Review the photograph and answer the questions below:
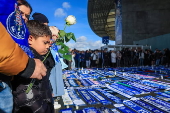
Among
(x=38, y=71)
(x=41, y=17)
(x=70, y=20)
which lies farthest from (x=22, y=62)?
(x=41, y=17)

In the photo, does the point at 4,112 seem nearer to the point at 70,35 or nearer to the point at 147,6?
the point at 70,35

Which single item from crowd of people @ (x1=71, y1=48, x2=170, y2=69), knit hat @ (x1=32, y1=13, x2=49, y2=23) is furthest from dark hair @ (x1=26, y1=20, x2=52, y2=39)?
crowd of people @ (x1=71, y1=48, x2=170, y2=69)

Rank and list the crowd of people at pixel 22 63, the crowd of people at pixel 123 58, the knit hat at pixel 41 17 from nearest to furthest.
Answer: the crowd of people at pixel 22 63 → the knit hat at pixel 41 17 → the crowd of people at pixel 123 58

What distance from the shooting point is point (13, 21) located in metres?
1.11

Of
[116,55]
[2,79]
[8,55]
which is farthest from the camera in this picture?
[116,55]

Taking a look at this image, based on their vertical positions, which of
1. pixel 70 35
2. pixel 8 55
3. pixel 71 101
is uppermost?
pixel 70 35

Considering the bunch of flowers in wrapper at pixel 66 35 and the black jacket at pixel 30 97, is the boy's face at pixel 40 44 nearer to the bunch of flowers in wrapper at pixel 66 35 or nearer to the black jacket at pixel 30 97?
the bunch of flowers in wrapper at pixel 66 35

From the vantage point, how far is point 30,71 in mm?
1040

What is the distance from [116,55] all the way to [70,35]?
12.7m

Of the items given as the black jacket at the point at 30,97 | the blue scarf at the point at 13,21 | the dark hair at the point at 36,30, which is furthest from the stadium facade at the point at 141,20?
the blue scarf at the point at 13,21

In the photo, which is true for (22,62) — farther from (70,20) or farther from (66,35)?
(70,20)

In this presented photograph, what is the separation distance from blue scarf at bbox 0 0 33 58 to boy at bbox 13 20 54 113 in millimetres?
278

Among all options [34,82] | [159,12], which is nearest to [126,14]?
[159,12]

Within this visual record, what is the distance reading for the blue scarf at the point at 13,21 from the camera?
104 centimetres
